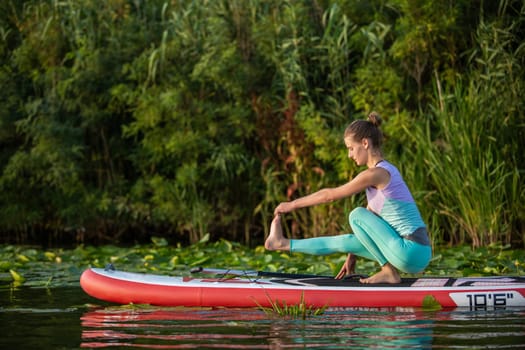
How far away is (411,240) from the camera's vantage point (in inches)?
231

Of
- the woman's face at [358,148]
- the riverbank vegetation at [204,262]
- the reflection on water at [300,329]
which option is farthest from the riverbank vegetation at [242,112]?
the reflection on water at [300,329]

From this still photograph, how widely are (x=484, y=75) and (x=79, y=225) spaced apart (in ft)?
19.9

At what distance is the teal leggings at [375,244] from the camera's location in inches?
229

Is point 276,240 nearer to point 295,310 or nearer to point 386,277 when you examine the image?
point 295,310

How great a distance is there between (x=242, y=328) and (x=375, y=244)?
124cm

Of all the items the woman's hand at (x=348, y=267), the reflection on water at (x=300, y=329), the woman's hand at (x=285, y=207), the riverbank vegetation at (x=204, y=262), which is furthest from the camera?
the riverbank vegetation at (x=204, y=262)

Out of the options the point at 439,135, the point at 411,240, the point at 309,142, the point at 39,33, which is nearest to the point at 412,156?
the point at 439,135

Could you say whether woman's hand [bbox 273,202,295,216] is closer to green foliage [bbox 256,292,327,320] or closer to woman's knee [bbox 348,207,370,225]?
woman's knee [bbox 348,207,370,225]

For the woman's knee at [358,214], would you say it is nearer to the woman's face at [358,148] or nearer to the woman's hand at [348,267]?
the woman's face at [358,148]

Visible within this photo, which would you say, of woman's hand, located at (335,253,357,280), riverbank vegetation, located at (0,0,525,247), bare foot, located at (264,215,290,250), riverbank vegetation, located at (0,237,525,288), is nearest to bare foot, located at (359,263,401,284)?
woman's hand, located at (335,253,357,280)

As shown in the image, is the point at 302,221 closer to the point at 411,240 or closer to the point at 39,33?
the point at 39,33

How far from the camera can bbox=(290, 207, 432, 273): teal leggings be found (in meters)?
5.82

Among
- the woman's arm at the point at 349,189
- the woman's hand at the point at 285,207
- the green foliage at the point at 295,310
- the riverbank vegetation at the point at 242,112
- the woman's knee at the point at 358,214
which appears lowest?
the green foliage at the point at 295,310

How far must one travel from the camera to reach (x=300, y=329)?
4.91m
